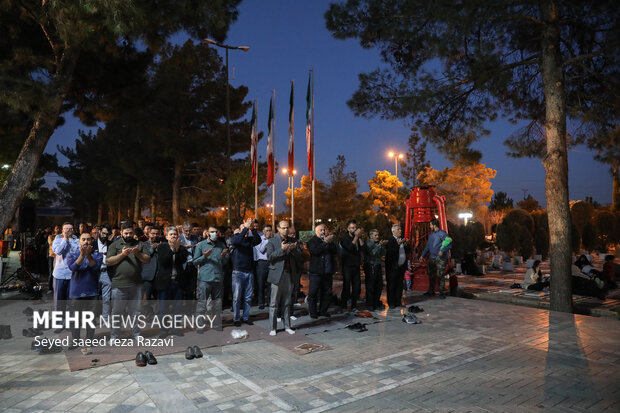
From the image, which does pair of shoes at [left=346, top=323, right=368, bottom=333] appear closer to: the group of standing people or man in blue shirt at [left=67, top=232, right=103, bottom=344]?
the group of standing people

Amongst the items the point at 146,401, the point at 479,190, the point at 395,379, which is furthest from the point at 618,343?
→ the point at 479,190

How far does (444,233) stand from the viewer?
1063 cm

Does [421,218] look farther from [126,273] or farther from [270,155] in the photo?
[126,273]

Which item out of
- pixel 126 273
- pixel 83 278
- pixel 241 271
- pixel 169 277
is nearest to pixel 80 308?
pixel 83 278

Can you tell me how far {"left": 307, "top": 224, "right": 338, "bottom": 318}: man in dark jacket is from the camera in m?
8.20

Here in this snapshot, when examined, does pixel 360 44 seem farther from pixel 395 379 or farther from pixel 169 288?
pixel 395 379

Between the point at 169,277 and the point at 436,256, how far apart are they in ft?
22.0

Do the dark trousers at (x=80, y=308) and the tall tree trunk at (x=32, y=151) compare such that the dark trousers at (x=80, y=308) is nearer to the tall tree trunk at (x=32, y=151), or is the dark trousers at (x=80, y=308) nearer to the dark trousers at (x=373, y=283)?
the dark trousers at (x=373, y=283)

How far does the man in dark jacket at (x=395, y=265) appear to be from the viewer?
9398 mm

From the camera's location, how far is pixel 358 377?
5027 mm

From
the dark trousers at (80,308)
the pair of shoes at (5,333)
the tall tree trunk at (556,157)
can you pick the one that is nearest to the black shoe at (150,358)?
the dark trousers at (80,308)

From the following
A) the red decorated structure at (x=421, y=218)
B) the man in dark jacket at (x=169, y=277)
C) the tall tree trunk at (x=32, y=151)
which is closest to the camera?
the man in dark jacket at (x=169, y=277)

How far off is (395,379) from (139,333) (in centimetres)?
415

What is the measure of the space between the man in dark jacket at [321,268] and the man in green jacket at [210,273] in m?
1.78
